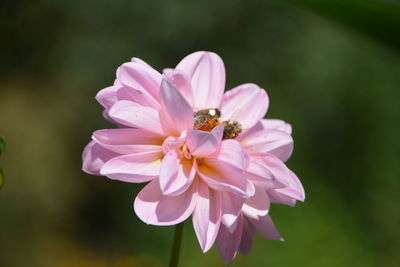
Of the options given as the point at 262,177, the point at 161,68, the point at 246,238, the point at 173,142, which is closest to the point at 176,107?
the point at 173,142

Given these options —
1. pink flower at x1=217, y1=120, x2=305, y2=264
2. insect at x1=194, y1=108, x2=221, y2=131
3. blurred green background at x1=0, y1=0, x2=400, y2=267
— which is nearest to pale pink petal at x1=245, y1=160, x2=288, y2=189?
pink flower at x1=217, y1=120, x2=305, y2=264
